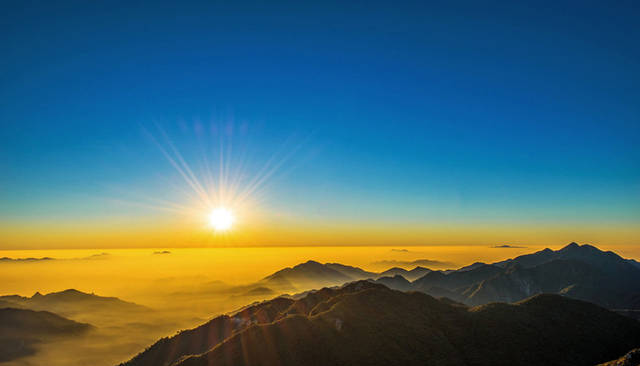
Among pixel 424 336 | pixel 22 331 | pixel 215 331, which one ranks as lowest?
pixel 22 331

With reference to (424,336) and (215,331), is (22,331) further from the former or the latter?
(424,336)

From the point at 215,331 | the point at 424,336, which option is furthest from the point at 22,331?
the point at 424,336

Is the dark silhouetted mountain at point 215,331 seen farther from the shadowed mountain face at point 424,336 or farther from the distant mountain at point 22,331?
the distant mountain at point 22,331

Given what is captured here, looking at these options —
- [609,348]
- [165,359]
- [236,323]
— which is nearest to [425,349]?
[609,348]

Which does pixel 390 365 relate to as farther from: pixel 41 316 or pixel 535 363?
pixel 41 316

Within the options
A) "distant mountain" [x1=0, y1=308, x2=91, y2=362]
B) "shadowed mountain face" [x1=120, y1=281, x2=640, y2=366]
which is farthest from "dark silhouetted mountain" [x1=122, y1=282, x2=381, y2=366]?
"distant mountain" [x1=0, y1=308, x2=91, y2=362]

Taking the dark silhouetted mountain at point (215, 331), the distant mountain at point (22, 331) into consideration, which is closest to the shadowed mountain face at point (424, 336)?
the dark silhouetted mountain at point (215, 331)

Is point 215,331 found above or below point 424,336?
below
